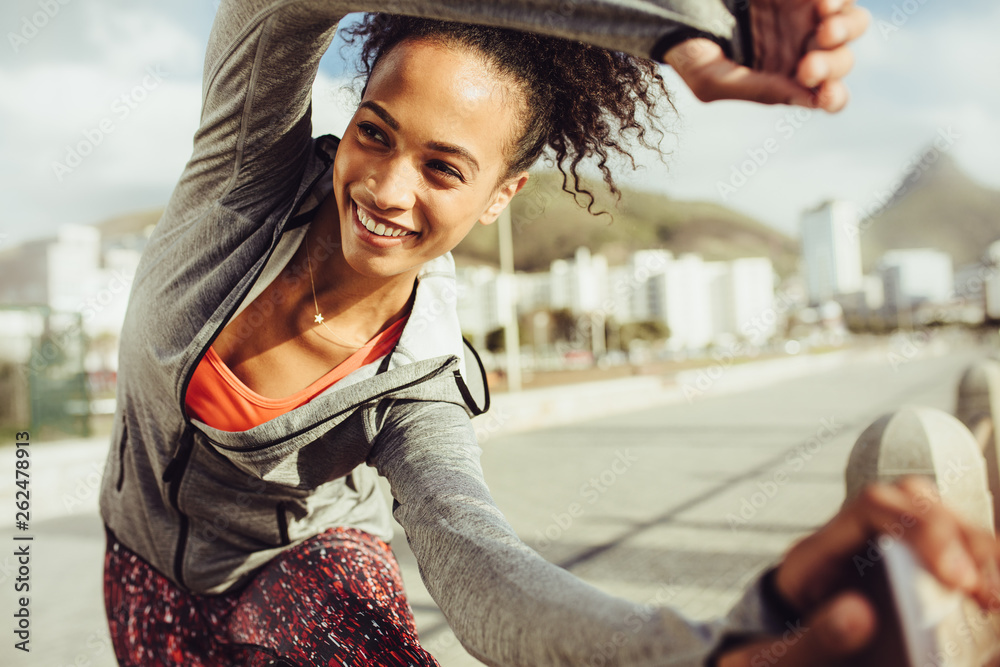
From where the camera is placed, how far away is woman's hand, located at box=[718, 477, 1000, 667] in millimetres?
577

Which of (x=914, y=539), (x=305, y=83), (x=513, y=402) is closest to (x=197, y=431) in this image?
(x=305, y=83)

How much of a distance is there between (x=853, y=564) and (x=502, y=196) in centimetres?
110

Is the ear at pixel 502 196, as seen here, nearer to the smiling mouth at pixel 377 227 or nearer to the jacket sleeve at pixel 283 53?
the smiling mouth at pixel 377 227

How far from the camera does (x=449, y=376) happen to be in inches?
57.6

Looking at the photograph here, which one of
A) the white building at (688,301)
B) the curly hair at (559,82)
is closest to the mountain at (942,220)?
the white building at (688,301)

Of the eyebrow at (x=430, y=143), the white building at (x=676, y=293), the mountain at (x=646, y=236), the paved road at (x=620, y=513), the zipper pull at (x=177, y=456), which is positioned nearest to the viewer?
the eyebrow at (x=430, y=143)

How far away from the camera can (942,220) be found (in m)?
178

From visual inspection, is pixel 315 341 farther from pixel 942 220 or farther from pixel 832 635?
pixel 942 220

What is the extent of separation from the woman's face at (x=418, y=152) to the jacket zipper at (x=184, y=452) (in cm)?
17

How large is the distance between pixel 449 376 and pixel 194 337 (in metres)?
0.52

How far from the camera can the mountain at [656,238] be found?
436 ft

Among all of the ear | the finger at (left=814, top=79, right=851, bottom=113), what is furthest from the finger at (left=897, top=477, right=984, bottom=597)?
the ear

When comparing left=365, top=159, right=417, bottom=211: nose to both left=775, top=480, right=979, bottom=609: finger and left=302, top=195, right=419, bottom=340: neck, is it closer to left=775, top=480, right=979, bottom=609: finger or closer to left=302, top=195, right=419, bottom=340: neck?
left=302, top=195, right=419, bottom=340: neck

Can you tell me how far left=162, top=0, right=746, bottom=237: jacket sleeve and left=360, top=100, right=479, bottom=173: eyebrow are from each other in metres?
0.12
